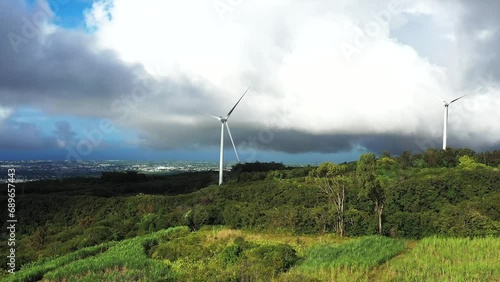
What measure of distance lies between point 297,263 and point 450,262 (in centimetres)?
776

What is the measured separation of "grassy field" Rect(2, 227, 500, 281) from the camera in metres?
19.1

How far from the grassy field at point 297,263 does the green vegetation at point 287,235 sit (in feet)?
0.26

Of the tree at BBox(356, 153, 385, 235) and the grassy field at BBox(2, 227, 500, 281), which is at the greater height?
the tree at BBox(356, 153, 385, 235)

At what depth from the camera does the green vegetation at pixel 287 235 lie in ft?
69.2

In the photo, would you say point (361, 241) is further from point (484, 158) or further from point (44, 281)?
point (484, 158)

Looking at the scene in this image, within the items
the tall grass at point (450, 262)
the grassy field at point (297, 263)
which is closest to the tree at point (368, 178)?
the grassy field at point (297, 263)

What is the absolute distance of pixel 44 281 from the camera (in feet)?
73.9

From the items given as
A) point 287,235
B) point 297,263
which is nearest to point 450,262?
point 297,263

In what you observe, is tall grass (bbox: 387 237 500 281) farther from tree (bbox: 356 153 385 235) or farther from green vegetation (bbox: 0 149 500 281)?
tree (bbox: 356 153 385 235)

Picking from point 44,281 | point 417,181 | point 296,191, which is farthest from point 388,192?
point 44,281

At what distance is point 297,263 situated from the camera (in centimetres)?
2308

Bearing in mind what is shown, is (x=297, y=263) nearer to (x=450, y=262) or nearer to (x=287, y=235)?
(x=450, y=262)

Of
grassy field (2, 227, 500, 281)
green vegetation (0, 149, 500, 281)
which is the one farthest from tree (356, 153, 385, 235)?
grassy field (2, 227, 500, 281)

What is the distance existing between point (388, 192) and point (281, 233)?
67.0 feet
